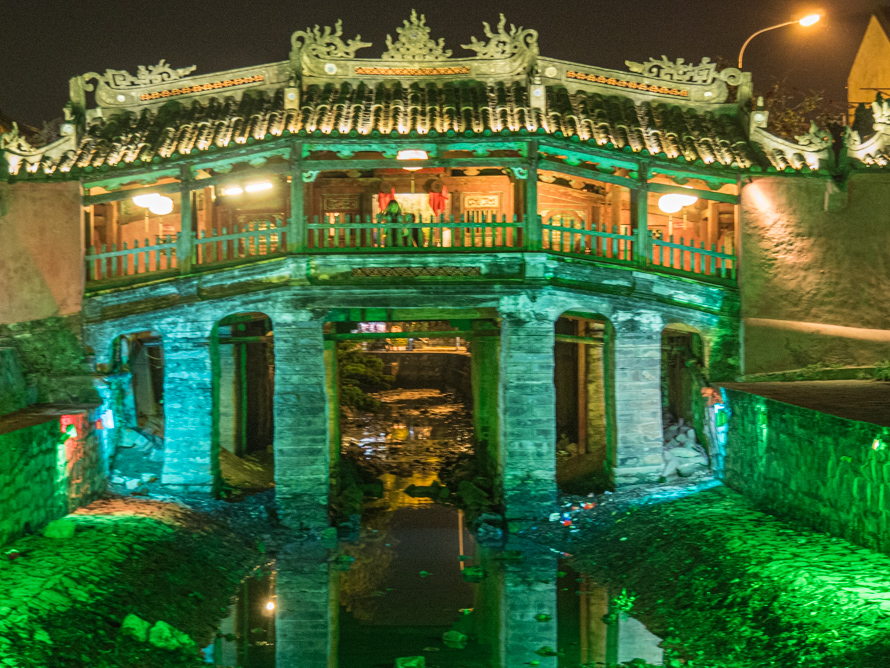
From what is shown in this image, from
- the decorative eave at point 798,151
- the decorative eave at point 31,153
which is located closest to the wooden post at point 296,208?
the decorative eave at point 31,153

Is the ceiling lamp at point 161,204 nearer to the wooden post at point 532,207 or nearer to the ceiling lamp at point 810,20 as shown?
the wooden post at point 532,207

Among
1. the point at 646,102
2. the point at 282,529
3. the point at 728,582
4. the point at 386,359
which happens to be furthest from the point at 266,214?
the point at 386,359

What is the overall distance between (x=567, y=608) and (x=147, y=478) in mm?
8278

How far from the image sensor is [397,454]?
2559cm

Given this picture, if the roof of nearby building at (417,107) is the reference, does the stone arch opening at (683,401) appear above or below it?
below

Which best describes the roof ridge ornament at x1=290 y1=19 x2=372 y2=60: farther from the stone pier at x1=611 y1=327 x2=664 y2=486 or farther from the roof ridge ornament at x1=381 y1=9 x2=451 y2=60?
the stone pier at x1=611 y1=327 x2=664 y2=486

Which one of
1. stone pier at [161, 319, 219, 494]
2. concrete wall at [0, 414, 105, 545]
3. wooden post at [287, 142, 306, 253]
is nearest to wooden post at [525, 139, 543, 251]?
wooden post at [287, 142, 306, 253]

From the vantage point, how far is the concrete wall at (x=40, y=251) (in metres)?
16.6

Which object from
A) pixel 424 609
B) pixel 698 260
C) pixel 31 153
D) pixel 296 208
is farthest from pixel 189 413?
pixel 698 260

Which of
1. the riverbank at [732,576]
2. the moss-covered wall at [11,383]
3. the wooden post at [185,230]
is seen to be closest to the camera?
the riverbank at [732,576]

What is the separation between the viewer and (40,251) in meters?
16.7

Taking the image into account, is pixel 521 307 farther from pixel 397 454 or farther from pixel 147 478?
pixel 397 454

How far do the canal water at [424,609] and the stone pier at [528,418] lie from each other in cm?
94

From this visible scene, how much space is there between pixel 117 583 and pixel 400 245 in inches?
298
